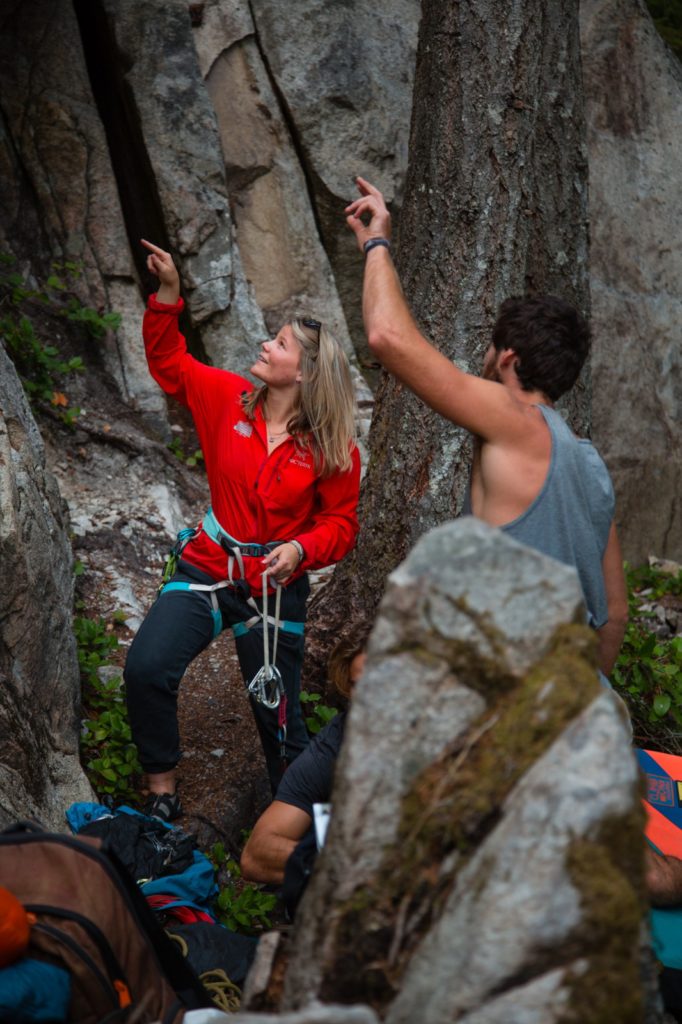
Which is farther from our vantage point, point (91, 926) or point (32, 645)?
point (32, 645)

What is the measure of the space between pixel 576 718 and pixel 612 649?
143cm

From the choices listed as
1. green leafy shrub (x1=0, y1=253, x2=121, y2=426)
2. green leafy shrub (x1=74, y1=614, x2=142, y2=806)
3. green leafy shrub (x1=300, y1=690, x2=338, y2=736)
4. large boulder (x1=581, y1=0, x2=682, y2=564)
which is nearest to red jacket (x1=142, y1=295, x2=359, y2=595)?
green leafy shrub (x1=74, y1=614, x2=142, y2=806)

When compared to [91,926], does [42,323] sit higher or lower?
lower

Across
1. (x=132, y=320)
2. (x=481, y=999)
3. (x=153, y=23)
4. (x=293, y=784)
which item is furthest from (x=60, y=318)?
(x=481, y=999)

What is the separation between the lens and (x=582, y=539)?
287 centimetres

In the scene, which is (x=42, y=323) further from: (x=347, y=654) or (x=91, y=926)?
(x=91, y=926)

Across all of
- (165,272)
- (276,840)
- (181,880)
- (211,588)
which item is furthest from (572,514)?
(181,880)

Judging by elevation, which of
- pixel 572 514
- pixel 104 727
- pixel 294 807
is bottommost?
pixel 104 727

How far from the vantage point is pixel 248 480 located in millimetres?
4160

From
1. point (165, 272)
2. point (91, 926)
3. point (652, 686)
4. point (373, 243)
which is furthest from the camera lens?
point (652, 686)

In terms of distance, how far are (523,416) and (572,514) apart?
331 mm

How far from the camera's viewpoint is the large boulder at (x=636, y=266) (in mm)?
9562

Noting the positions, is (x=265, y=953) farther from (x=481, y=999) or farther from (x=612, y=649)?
(x=612, y=649)

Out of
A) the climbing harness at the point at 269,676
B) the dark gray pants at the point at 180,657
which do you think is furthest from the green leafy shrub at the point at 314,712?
the climbing harness at the point at 269,676
